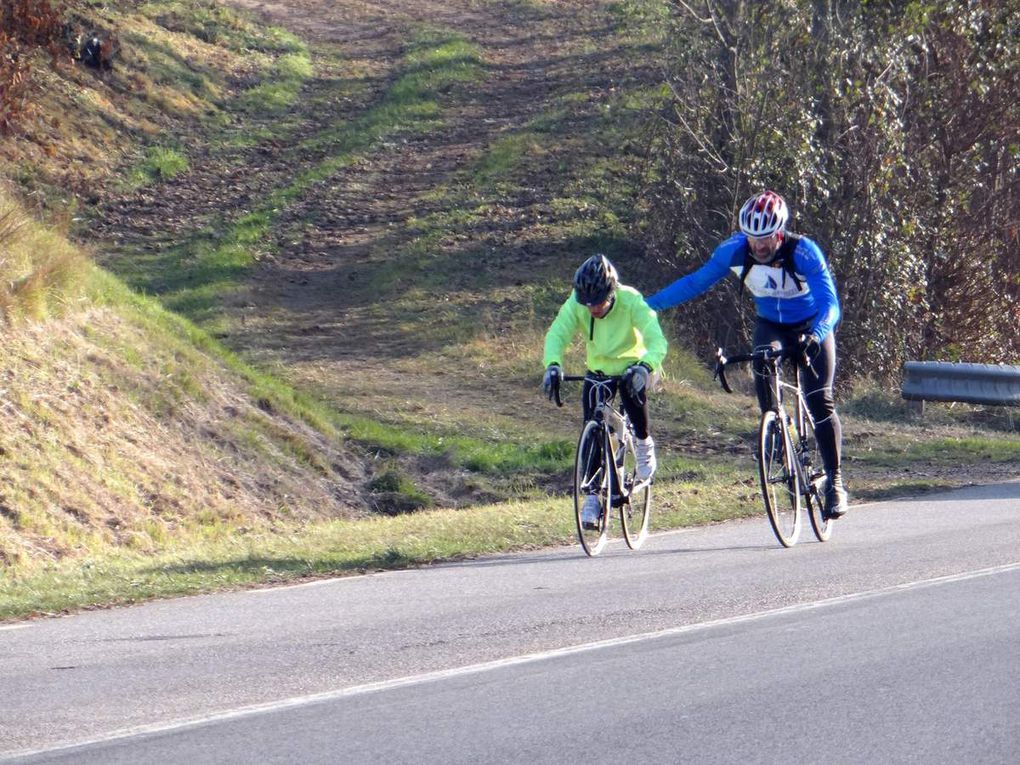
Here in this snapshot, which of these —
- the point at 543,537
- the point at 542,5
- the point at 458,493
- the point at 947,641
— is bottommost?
the point at 458,493

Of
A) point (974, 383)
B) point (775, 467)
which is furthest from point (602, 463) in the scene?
point (974, 383)

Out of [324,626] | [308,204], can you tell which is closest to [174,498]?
[324,626]

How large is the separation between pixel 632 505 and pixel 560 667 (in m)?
3.74

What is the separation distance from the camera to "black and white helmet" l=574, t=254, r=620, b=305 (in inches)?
375

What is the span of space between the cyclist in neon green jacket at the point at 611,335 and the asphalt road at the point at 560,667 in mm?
1164

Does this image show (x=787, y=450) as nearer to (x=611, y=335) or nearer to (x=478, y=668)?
(x=611, y=335)

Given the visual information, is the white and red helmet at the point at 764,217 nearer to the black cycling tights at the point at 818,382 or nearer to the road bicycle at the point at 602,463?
the black cycling tights at the point at 818,382

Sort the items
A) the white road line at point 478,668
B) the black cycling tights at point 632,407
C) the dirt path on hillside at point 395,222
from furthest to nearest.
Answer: the dirt path on hillside at point 395,222
the black cycling tights at point 632,407
the white road line at point 478,668

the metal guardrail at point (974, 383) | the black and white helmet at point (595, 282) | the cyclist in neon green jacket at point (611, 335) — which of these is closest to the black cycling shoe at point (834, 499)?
the cyclist in neon green jacket at point (611, 335)

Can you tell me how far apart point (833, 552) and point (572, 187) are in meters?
19.6

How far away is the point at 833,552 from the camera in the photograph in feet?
32.5

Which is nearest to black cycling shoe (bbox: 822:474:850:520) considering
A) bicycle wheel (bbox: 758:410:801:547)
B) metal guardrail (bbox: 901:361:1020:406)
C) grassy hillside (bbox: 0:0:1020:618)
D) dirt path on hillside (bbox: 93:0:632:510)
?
bicycle wheel (bbox: 758:410:801:547)

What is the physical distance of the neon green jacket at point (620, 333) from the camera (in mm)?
9766

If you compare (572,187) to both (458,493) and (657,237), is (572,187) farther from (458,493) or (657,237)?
(458,493)
